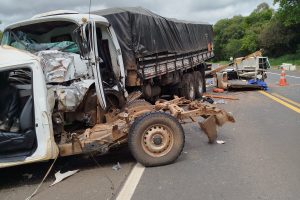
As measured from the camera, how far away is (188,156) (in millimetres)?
7723

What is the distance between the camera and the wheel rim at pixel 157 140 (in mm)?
7215

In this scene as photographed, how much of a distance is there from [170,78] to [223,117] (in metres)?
5.49

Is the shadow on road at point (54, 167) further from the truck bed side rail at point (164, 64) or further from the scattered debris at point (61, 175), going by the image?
the truck bed side rail at point (164, 64)

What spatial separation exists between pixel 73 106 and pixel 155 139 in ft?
4.41

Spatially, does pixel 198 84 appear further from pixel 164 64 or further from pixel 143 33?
pixel 143 33

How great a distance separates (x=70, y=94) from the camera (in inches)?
283

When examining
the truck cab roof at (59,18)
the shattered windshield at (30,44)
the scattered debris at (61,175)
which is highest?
the truck cab roof at (59,18)

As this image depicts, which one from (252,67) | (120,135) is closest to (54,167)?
(120,135)

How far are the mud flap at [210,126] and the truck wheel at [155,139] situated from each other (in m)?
1.06

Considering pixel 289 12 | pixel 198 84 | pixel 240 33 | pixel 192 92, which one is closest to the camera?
pixel 192 92

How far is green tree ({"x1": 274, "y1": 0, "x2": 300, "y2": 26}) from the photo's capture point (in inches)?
2625

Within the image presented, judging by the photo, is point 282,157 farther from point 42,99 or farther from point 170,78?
point 170,78

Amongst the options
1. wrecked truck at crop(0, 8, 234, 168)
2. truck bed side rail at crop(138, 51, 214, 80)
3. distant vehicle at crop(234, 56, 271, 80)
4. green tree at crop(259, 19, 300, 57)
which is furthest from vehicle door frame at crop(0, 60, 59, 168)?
green tree at crop(259, 19, 300, 57)

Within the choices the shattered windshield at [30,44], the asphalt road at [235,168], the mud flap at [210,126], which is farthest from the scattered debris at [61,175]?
the mud flap at [210,126]
